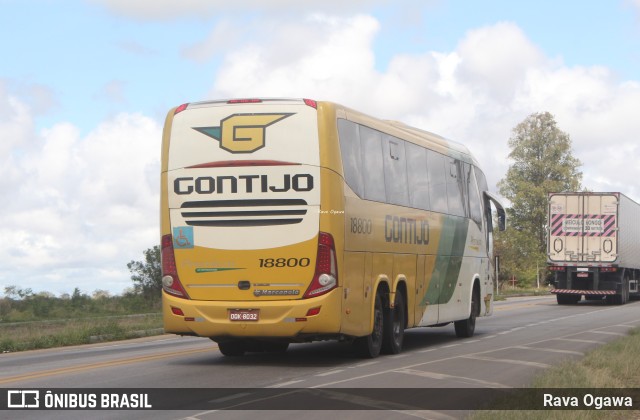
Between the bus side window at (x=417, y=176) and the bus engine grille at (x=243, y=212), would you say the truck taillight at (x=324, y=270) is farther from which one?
the bus side window at (x=417, y=176)

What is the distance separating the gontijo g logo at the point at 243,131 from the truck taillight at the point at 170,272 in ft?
5.32

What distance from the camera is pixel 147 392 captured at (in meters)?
12.5

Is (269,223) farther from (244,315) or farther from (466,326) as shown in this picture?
(466,326)

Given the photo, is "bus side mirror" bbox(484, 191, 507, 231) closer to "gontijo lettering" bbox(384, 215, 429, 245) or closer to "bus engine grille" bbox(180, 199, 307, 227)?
"gontijo lettering" bbox(384, 215, 429, 245)

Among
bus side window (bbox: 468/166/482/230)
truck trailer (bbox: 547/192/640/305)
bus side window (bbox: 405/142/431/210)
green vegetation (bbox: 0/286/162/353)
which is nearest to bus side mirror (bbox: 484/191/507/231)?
bus side window (bbox: 468/166/482/230)

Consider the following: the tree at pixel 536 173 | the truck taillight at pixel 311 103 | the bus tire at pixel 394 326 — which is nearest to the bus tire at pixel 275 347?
the bus tire at pixel 394 326

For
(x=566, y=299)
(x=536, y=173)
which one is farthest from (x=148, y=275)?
(x=536, y=173)

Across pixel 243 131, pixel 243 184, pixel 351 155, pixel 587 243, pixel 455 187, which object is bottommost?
pixel 587 243

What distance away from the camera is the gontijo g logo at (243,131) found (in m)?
15.6

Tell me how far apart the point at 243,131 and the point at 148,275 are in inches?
1305

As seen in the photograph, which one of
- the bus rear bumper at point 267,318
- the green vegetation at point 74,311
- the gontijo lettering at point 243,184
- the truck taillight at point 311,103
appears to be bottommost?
the green vegetation at point 74,311

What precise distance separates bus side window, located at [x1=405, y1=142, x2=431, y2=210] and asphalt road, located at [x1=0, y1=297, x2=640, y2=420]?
261cm

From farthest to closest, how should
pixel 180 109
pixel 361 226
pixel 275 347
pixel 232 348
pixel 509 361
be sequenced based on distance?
pixel 275 347 → pixel 232 348 → pixel 509 361 → pixel 361 226 → pixel 180 109

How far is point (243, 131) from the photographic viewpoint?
615 inches
